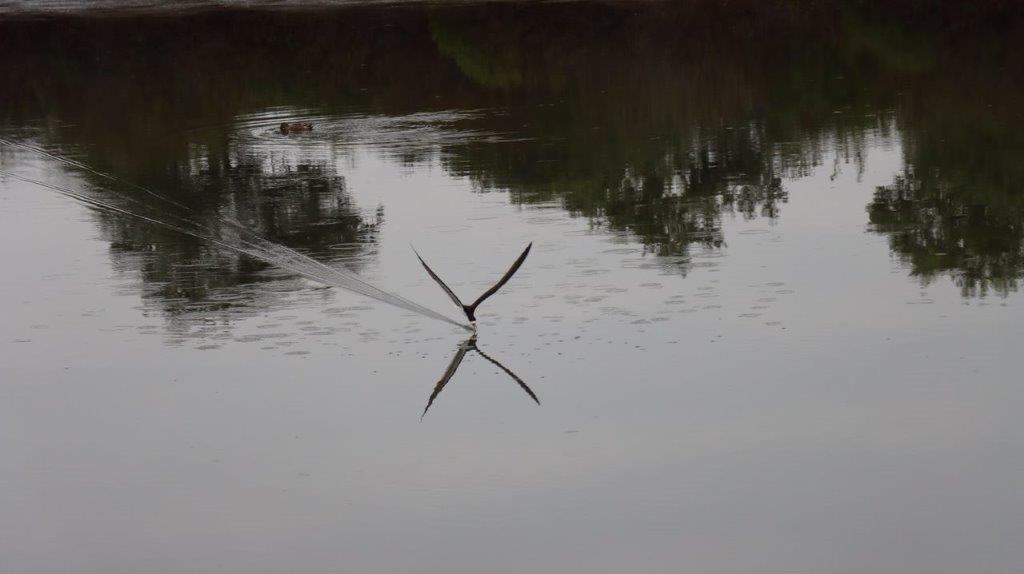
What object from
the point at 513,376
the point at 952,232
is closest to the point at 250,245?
the point at 513,376

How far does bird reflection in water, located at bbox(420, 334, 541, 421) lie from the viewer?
1219 cm

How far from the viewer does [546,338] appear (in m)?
13.5

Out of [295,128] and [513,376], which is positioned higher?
[295,128]

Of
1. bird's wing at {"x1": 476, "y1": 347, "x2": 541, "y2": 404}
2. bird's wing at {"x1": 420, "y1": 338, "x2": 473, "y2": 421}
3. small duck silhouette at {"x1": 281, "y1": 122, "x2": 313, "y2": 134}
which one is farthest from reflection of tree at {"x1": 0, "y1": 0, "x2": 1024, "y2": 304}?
bird's wing at {"x1": 476, "y1": 347, "x2": 541, "y2": 404}

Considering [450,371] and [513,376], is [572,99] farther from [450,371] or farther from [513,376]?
[513,376]

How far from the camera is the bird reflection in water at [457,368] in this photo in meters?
12.2

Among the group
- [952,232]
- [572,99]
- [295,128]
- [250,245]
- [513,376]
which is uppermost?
[572,99]

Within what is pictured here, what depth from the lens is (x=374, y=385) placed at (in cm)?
1266

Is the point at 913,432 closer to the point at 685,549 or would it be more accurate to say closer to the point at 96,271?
the point at 685,549

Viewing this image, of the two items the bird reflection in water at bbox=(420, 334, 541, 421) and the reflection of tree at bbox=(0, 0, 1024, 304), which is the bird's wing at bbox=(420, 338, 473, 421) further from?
the reflection of tree at bbox=(0, 0, 1024, 304)

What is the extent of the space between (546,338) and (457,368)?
0.98 meters

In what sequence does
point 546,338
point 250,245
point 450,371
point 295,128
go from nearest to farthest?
point 450,371 → point 546,338 → point 250,245 → point 295,128

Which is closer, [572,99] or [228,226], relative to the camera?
[228,226]

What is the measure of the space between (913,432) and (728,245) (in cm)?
583
